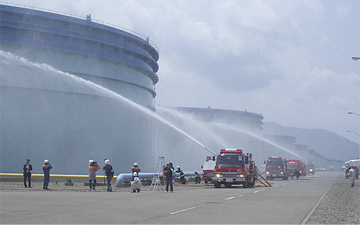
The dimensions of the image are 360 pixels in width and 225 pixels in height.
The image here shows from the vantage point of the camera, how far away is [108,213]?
13641 millimetres

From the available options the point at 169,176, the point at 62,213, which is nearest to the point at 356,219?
the point at 62,213

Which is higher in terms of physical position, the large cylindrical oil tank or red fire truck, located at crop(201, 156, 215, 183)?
the large cylindrical oil tank

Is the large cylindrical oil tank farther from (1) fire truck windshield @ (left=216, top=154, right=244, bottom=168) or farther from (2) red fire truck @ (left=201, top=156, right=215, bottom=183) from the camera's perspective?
(1) fire truck windshield @ (left=216, top=154, right=244, bottom=168)

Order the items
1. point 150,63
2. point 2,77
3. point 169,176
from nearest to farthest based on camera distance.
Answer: point 169,176
point 2,77
point 150,63

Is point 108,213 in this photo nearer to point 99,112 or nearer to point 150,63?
point 99,112

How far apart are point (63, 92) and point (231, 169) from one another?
A: 77.8ft

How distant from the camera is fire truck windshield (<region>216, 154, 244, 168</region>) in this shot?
102 ft

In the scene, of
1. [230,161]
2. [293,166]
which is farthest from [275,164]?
[230,161]

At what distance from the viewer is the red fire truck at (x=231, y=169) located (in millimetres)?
30594

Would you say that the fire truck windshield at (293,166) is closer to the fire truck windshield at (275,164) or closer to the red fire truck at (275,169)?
the red fire truck at (275,169)

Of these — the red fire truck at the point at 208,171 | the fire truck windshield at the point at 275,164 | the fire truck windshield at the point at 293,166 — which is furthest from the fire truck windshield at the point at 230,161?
the fire truck windshield at the point at 293,166

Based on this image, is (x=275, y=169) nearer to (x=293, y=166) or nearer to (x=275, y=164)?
(x=275, y=164)

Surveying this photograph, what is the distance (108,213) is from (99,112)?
38078 mm

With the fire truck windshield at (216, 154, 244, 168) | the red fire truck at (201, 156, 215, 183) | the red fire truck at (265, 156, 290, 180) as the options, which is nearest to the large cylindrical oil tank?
the red fire truck at (201, 156, 215, 183)
